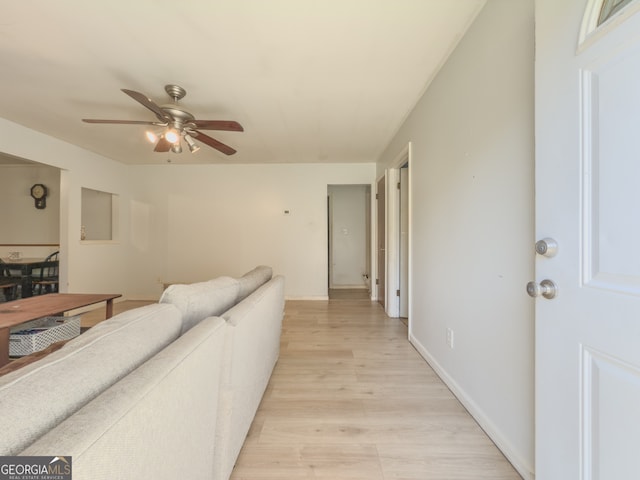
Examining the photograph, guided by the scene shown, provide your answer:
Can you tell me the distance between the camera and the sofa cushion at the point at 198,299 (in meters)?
1.14

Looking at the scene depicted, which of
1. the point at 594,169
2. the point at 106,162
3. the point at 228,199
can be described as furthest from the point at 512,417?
the point at 106,162

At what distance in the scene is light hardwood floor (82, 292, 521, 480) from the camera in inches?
48.1

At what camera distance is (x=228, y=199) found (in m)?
4.64

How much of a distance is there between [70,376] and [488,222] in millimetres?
1728

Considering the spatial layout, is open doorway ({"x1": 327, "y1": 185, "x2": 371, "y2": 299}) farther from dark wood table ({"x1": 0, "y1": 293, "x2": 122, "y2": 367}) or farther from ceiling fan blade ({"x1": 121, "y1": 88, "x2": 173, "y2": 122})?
dark wood table ({"x1": 0, "y1": 293, "x2": 122, "y2": 367})

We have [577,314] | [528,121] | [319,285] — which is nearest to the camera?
[577,314]

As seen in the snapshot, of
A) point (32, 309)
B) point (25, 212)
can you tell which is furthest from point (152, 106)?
point (25, 212)

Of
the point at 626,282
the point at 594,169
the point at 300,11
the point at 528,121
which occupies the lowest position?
the point at 626,282

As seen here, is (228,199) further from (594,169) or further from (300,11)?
(594,169)

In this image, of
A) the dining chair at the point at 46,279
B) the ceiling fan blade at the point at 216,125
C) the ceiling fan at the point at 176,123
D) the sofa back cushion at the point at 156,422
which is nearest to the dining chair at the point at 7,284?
the dining chair at the point at 46,279

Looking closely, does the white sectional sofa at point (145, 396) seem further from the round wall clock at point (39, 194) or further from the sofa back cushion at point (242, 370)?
the round wall clock at point (39, 194)

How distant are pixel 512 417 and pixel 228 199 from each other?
4504mm

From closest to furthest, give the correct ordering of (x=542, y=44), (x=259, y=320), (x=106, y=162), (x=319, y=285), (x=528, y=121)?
(x=542, y=44) → (x=528, y=121) → (x=259, y=320) → (x=106, y=162) → (x=319, y=285)

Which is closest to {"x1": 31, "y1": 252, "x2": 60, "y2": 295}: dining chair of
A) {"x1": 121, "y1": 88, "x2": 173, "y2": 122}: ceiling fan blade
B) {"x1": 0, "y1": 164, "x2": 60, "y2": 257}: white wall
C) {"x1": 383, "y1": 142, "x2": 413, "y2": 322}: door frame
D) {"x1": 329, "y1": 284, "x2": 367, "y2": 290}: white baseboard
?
{"x1": 0, "y1": 164, "x2": 60, "y2": 257}: white wall
